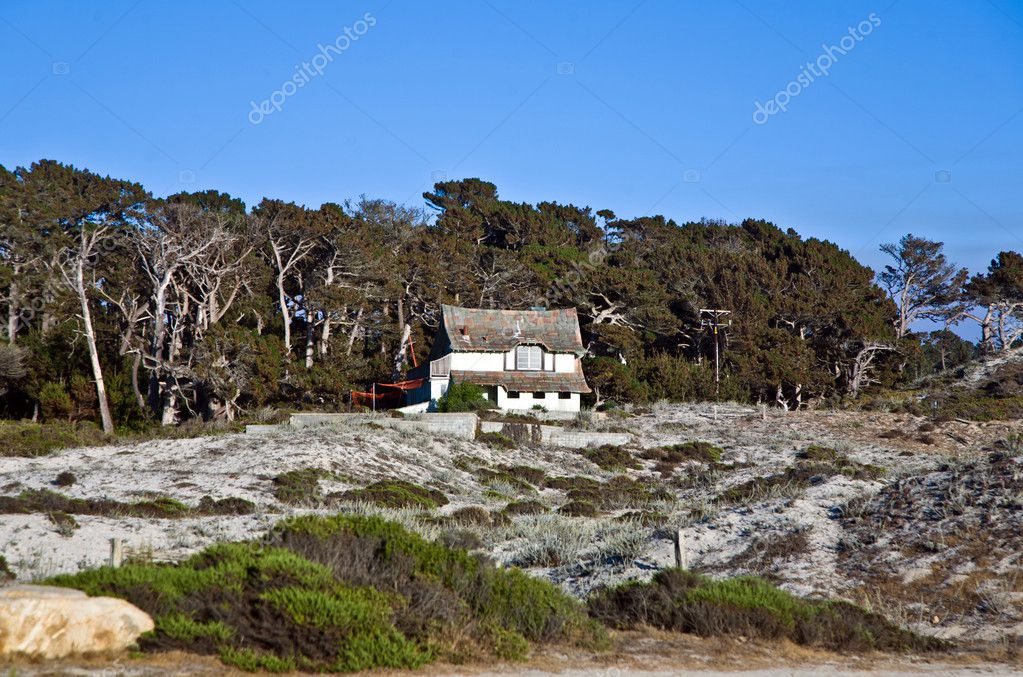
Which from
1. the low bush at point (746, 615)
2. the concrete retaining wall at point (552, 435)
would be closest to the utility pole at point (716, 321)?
the concrete retaining wall at point (552, 435)

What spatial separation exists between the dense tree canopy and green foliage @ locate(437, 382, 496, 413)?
5.09 meters

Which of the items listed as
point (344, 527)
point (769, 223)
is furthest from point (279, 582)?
point (769, 223)

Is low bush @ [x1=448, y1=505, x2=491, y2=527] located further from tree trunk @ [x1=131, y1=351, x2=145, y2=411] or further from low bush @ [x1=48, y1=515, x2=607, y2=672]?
tree trunk @ [x1=131, y1=351, x2=145, y2=411]

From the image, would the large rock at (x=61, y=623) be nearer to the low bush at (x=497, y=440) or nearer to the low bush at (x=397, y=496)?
the low bush at (x=397, y=496)

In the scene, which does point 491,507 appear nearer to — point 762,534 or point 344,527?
point 762,534

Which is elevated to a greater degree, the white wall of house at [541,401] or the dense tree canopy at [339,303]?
the dense tree canopy at [339,303]

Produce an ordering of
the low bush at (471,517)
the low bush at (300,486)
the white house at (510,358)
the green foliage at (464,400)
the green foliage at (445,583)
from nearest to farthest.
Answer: the green foliage at (445,583)
the low bush at (471,517)
the low bush at (300,486)
the green foliage at (464,400)
the white house at (510,358)

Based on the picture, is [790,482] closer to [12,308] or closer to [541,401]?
[541,401]

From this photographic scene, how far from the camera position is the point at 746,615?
41.4ft

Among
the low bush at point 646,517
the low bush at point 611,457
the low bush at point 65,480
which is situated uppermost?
the low bush at point 611,457

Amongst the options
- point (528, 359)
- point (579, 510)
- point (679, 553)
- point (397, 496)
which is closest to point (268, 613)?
point (679, 553)

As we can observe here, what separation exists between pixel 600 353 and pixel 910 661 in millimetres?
50287

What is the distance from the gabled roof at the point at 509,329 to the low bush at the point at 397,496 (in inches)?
871

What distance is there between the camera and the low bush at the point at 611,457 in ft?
124
